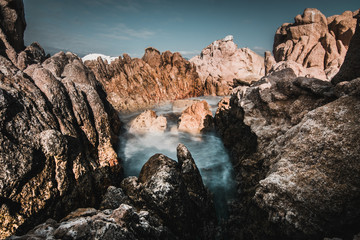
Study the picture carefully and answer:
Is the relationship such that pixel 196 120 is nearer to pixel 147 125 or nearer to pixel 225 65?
pixel 147 125

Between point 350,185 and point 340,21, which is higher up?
point 340,21

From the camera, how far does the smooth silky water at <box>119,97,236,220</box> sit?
46.9 ft

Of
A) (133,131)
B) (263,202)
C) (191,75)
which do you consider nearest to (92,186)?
(263,202)

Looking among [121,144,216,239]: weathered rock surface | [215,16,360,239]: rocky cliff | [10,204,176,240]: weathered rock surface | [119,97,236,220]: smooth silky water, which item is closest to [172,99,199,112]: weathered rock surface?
[119,97,236,220]: smooth silky water

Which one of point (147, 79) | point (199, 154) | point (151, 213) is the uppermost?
point (147, 79)

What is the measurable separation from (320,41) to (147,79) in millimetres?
46622

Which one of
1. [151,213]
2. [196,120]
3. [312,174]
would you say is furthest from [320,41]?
[151,213]

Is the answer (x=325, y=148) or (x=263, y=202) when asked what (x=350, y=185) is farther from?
(x=263, y=202)

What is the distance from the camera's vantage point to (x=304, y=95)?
1088 centimetres

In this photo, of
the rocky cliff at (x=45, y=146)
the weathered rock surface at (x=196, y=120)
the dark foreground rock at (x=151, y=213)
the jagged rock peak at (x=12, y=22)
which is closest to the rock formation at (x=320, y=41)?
the weathered rock surface at (x=196, y=120)

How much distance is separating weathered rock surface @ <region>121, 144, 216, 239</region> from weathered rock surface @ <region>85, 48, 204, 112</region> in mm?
35070

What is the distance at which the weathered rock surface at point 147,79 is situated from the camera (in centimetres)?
4753

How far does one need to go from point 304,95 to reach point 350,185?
6861 millimetres

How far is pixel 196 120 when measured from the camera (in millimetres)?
28141
